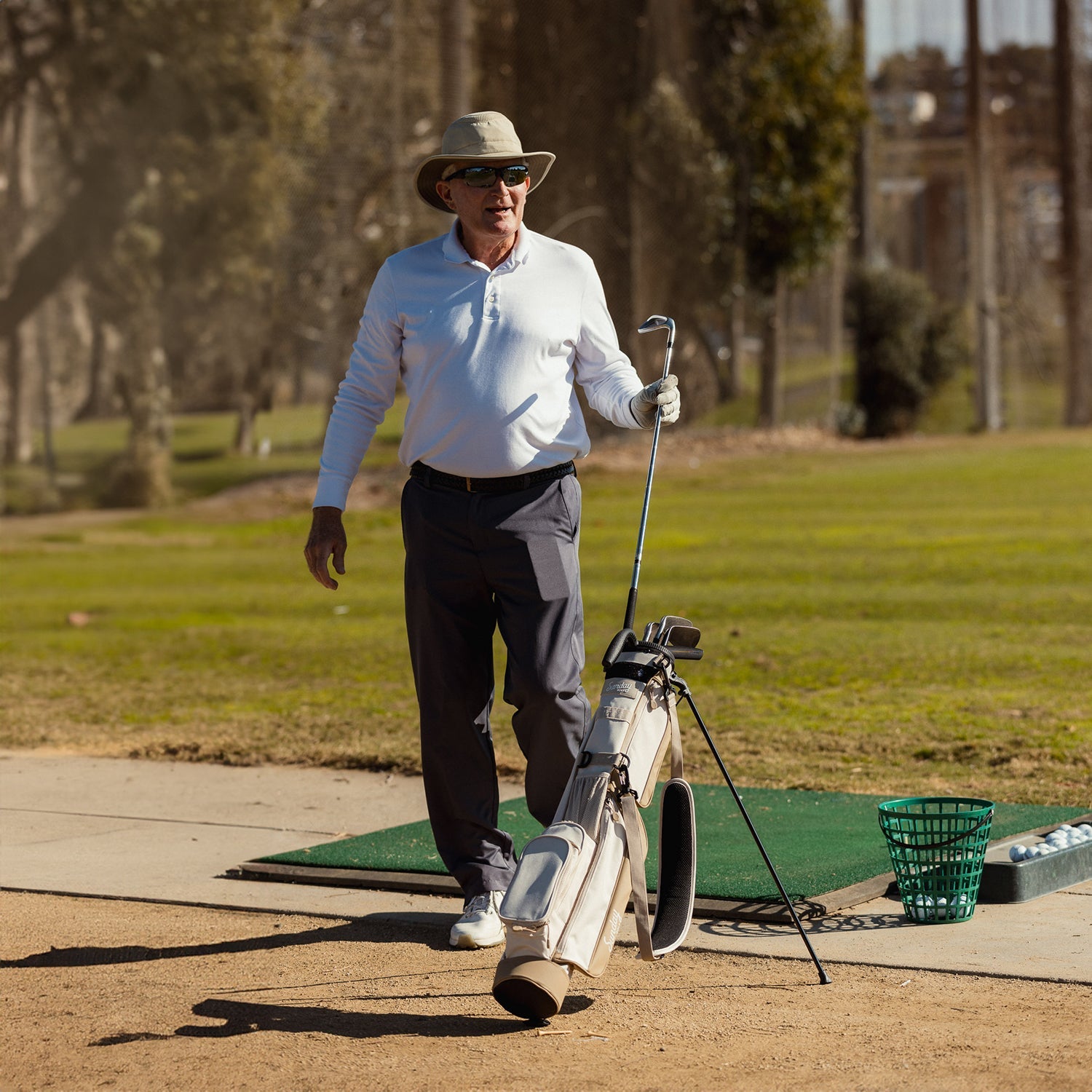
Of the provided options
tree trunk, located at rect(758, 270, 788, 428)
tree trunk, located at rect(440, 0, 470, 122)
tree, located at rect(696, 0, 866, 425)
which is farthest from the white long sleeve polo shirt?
tree trunk, located at rect(758, 270, 788, 428)

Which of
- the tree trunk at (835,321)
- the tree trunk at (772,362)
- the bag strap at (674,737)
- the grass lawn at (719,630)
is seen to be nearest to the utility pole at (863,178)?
the tree trunk at (835,321)

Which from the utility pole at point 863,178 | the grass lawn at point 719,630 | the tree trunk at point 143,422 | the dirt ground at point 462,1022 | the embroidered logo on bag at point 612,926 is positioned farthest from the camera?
the utility pole at point 863,178

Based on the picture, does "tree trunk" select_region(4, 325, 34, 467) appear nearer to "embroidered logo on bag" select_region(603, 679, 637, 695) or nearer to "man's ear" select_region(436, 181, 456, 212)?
"man's ear" select_region(436, 181, 456, 212)

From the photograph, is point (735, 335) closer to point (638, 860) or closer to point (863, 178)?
point (863, 178)

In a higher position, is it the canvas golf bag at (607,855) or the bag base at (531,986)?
the canvas golf bag at (607,855)

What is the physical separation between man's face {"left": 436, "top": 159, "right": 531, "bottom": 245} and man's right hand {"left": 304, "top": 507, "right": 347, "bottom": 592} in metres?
0.87

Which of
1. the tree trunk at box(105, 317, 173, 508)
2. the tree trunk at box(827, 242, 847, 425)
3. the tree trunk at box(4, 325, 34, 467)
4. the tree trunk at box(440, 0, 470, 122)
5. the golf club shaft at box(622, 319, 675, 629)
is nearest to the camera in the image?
the golf club shaft at box(622, 319, 675, 629)

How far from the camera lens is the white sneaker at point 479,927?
16.2 feet

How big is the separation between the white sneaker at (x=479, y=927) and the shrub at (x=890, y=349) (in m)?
25.7

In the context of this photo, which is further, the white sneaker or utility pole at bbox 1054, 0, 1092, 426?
utility pole at bbox 1054, 0, 1092, 426

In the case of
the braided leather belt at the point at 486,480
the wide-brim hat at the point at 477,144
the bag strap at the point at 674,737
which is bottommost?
the bag strap at the point at 674,737

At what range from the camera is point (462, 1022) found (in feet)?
14.2

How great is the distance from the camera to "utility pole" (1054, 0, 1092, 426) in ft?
103

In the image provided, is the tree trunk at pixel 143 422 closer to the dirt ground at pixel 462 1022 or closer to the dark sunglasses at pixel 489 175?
the dirt ground at pixel 462 1022
